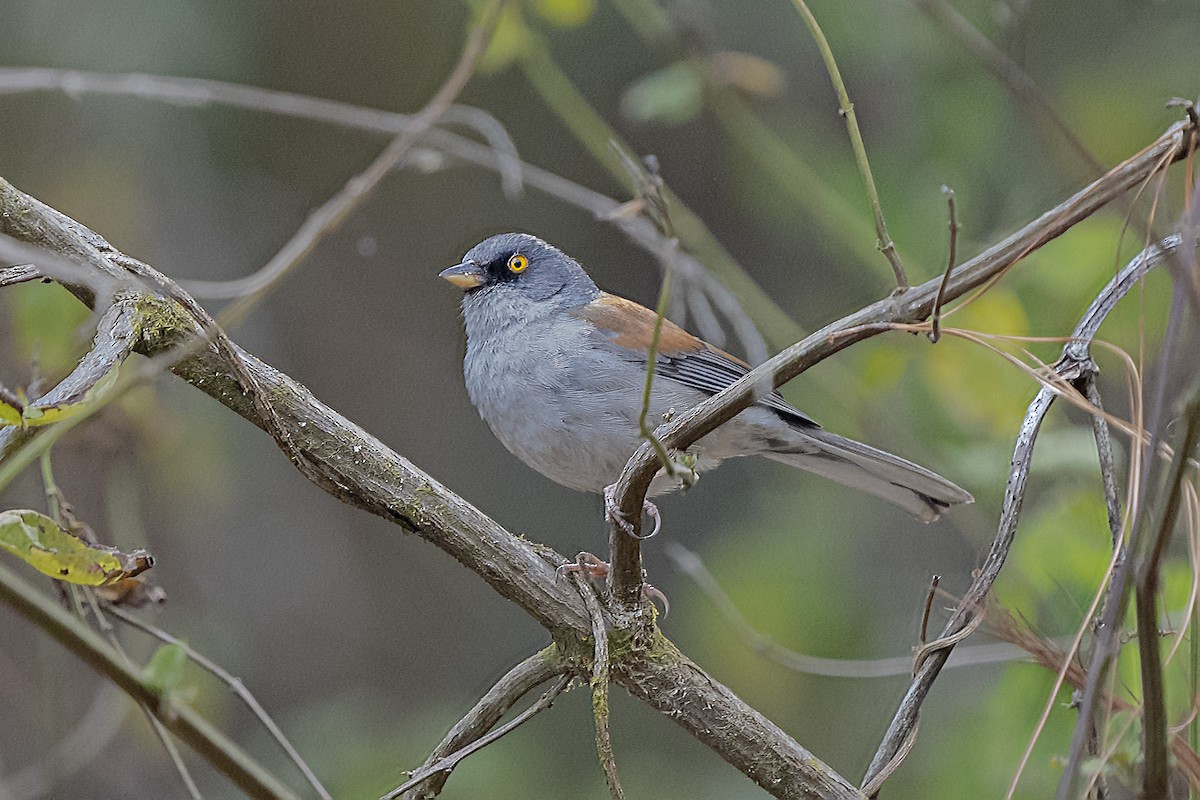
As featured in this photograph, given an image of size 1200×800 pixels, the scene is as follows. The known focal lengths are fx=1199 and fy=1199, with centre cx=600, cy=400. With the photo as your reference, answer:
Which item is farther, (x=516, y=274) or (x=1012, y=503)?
(x=516, y=274)

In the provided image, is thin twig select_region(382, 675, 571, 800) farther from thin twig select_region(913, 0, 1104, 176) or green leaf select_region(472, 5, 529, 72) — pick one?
green leaf select_region(472, 5, 529, 72)

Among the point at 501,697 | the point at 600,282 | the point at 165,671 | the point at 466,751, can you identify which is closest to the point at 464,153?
the point at 501,697

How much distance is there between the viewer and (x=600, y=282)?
5750 millimetres

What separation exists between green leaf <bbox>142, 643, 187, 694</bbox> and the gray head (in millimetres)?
2342

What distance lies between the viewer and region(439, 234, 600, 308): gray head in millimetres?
3656

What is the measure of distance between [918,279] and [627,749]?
276 cm

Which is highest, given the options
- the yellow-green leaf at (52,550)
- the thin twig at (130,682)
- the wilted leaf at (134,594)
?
the yellow-green leaf at (52,550)

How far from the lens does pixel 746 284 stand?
410 cm

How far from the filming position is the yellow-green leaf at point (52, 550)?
1401mm

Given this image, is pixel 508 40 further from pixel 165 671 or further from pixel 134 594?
pixel 165 671

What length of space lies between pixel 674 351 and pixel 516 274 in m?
0.56

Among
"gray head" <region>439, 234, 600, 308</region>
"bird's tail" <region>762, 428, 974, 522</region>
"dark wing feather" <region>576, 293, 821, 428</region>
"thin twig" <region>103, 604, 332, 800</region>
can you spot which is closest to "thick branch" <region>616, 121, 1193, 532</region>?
"thin twig" <region>103, 604, 332, 800</region>

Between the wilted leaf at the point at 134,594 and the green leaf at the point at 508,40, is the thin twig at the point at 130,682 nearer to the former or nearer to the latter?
the wilted leaf at the point at 134,594

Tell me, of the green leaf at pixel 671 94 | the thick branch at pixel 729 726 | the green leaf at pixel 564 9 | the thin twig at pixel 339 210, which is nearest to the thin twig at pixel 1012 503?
the thick branch at pixel 729 726
